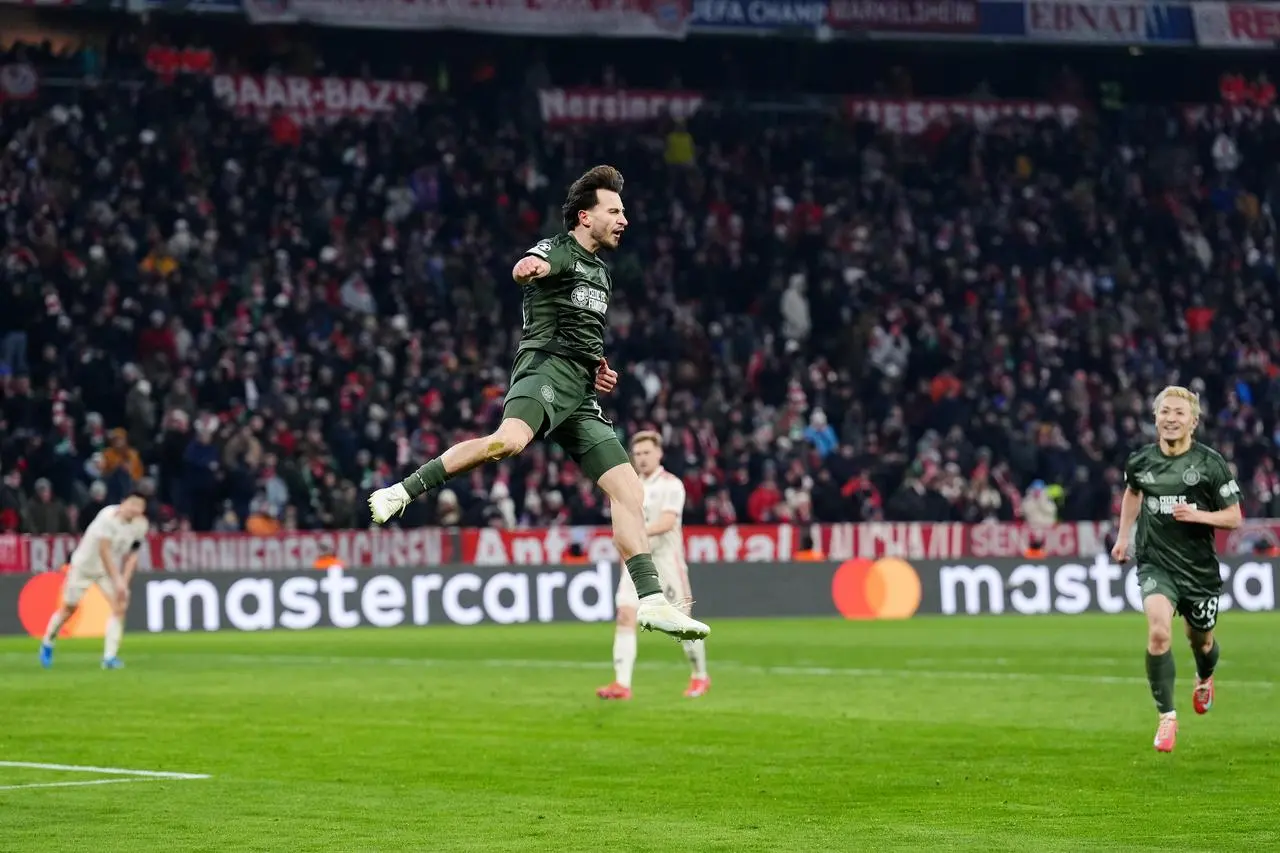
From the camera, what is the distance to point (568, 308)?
437 inches

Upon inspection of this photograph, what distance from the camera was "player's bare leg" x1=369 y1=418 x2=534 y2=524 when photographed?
34.3 feet

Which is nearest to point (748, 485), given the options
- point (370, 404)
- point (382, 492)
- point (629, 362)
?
point (629, 362)

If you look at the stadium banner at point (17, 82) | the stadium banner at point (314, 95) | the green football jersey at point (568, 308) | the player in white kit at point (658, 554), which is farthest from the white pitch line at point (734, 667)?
the stadium banner at point (314, 95)

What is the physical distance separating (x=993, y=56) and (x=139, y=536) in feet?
96.6

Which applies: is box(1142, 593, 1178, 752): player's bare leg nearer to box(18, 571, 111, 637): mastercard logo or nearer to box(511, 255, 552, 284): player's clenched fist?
box(511, 255, 552, 284): player's clenched fist

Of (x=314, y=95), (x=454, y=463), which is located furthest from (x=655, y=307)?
(x=454, y=463)

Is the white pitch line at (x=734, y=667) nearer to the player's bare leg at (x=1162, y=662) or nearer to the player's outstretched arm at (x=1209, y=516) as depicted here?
the player's bare leg at (x=1162, y=662)

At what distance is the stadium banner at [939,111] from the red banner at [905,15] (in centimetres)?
285

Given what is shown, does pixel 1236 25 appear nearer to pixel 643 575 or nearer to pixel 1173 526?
pixel 1173 526

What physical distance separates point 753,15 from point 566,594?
51.0 ft

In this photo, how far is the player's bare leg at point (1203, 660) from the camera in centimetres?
1462

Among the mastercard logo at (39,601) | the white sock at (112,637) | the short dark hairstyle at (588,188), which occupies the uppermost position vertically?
the short dark hairstyle at (588,188)

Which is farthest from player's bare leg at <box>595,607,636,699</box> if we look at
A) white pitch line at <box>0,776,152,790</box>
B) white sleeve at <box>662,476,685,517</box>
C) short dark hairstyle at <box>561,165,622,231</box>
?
short dark hairstyle at <box>561,165,622,231</box>

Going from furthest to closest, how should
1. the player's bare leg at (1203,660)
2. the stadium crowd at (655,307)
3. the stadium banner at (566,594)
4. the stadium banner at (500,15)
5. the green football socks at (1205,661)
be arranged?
the stadium banner at (500,15) < the stadium crowd at (655,307) < the stadium banner at (566,594) < the green football socks at (1205,661) < the player's bare leg at (1203,660)
